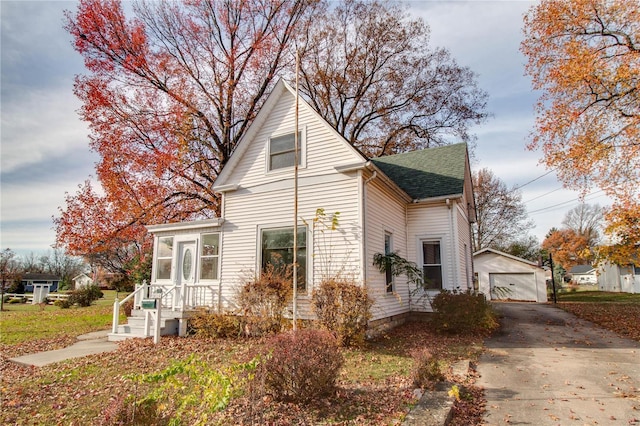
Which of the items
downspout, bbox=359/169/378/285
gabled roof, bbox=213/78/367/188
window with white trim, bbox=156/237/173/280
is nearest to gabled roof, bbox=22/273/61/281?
window with white trim, bbox=156/237/173/280

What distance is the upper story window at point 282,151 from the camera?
10.9 metres

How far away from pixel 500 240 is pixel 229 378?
1439 inches

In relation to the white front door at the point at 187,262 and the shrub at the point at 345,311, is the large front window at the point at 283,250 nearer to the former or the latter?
the shrub at the point at 345,311

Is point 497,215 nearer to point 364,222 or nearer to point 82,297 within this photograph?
point 364,222

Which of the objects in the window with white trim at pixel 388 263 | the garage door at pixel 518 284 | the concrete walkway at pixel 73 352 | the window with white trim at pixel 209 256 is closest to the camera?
the concrete walkway at pixel 73 352

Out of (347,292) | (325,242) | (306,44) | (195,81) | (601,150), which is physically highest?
(306,44)

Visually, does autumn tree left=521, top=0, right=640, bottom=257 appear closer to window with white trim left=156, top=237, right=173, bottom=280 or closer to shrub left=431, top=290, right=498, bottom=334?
shrub left=431, top=290, right=498, bottom=334

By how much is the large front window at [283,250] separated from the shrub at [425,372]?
188 inches

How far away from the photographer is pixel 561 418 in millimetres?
4336

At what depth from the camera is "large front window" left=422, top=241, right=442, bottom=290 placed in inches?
474

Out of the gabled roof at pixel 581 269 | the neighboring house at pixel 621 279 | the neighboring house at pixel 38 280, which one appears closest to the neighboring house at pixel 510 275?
the neighboring house at pixel 621 279

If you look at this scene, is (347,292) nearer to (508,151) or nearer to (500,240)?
(508,151)

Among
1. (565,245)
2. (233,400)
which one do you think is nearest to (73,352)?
(233,400)

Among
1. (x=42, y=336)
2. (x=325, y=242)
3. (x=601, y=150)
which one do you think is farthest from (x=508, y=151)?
(x=42, y=336)
